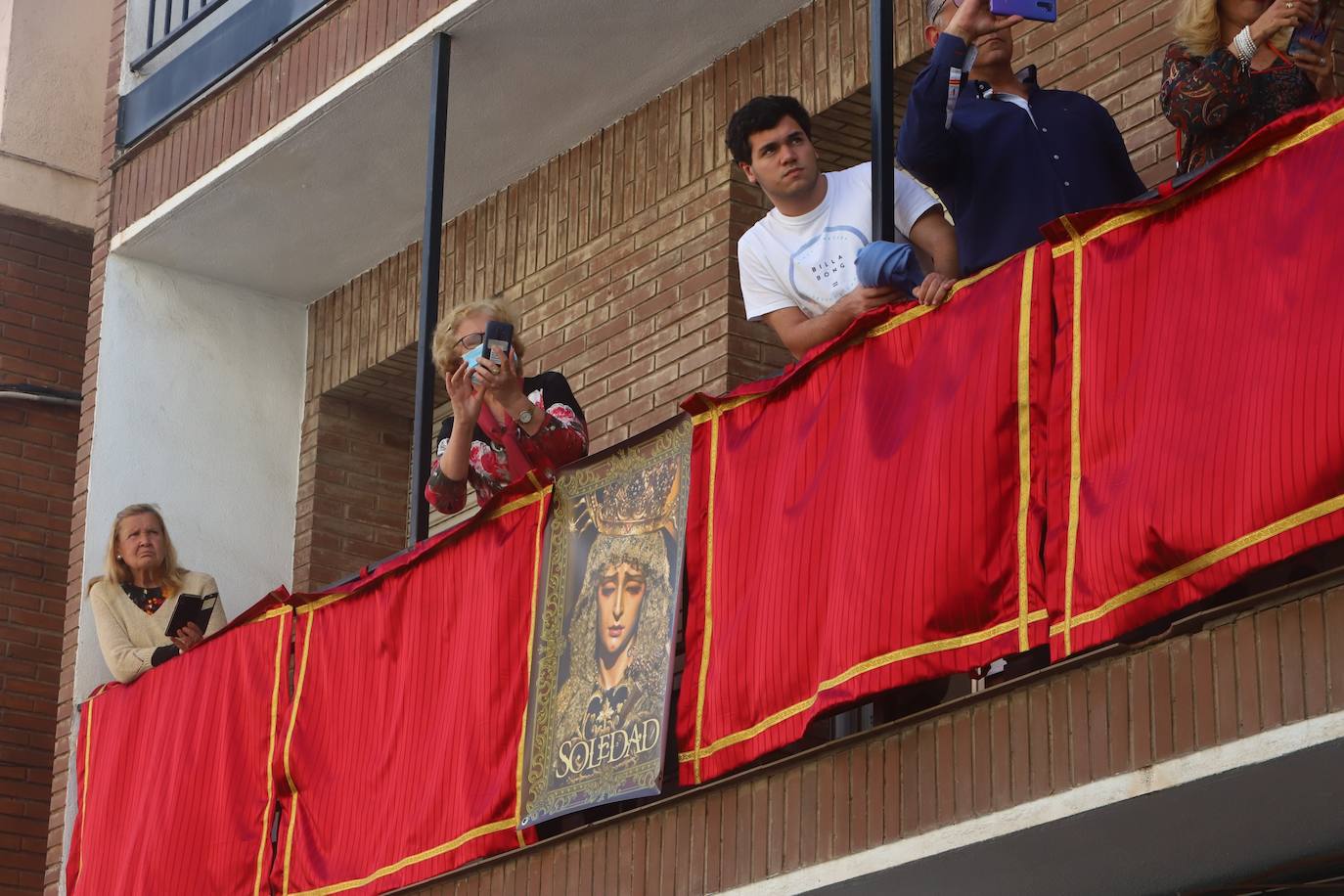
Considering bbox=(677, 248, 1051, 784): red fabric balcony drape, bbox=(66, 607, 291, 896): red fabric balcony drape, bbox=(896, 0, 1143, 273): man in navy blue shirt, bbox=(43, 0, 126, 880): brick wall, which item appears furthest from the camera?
bbox=(43, 0, 126, 880): brick wall

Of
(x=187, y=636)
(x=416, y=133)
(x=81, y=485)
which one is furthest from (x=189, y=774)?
(x=416, y=133)

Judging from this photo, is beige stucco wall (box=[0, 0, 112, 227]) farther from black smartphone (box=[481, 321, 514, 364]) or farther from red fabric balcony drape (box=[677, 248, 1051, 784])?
red fabric balcony drape (box=[677, 248, 1051, 784])

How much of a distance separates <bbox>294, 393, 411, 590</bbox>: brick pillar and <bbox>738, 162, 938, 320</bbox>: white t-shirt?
5.23 metres

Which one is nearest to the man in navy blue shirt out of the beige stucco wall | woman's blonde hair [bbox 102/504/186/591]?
woman's blonde hair [bbox 102/504/186/591]

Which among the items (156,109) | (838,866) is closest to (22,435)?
(156,109)

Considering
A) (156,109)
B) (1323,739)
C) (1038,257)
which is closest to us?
(1323,739)

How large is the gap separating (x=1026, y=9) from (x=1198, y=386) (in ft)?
4.58

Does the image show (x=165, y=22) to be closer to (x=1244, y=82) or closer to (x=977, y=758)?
(x=1244, y=82)

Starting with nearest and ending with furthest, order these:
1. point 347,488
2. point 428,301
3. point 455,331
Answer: point 455,331 < point 428,301 < point 347,488

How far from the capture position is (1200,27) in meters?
6.25

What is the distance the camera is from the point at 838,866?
6.14 metres

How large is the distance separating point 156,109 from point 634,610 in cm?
541

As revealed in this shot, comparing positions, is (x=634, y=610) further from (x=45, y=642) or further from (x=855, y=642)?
(x=45, y=642)

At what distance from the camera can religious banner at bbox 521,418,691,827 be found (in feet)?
22.7
